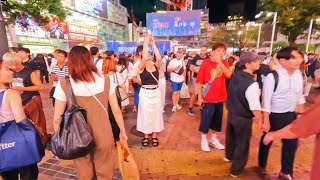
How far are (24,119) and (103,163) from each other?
0.96 metres

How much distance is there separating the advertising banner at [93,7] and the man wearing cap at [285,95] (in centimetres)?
3829

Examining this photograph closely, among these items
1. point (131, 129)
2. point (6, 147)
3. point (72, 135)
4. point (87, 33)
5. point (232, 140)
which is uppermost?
point (87, 33)

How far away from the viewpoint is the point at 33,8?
12547mm

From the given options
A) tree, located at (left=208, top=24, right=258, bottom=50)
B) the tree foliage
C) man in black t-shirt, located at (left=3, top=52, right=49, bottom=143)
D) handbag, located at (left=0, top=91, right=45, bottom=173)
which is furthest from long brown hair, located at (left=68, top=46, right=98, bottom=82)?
tree, located at (left=208, top=24, right=258, bottom=50)

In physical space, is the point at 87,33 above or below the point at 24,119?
above

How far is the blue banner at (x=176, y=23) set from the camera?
72.0 feet

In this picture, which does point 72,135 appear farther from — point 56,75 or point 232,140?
point 56,75

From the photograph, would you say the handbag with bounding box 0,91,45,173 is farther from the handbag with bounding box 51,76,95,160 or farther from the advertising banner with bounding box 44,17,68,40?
the advertising banner with bounding box 44,17,68,40

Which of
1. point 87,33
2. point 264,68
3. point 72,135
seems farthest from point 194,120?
point 87,33

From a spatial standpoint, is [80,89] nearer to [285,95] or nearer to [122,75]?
[285,95]

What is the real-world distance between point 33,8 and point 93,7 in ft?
101

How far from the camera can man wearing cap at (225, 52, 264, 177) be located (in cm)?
304

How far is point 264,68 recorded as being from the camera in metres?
6.03

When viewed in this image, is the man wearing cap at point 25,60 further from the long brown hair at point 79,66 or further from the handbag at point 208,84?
the handbag at point 208,84
